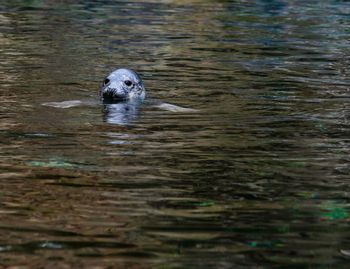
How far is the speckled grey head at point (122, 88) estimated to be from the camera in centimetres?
1320

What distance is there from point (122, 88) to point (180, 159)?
4.41 meters

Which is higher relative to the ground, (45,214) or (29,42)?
(45,214)

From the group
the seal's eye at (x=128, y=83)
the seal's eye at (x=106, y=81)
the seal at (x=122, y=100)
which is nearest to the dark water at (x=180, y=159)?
the seal at (x=122, y=100)

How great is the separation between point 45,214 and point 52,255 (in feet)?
3.12

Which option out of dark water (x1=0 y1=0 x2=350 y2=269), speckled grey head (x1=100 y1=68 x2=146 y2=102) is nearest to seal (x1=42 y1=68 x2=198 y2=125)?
speckled grey head (x1=100 y1=68 x2=146 y2=102)

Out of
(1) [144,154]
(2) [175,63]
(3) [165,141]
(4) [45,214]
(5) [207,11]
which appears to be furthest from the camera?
(5) [207,11]

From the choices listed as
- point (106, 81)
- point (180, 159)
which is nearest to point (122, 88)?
point (106, 81)

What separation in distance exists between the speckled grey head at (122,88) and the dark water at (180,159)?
1.20 ft

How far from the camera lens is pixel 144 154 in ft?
30.3

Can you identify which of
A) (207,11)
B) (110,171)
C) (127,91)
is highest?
(110,171)

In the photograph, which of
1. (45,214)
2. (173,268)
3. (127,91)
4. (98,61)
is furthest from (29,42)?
(173,268)

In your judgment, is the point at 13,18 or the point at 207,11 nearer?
the point at 13,18

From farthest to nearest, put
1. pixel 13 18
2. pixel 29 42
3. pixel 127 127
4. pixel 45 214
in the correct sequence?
pixel 13 18 → pixel 29 42 → pixel 127 127 → pixel 45 214

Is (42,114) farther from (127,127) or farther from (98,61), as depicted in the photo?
(98,61)
